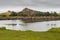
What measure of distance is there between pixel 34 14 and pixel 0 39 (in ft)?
43.3

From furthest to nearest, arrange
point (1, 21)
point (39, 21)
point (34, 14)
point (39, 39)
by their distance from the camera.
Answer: point (39, 21)
point (1, 21)
point (34, 14)
point (39, 39)

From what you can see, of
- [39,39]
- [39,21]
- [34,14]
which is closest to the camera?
[39,39]

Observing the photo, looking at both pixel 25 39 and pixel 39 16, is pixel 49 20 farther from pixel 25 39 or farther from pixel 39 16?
pixel 25 39

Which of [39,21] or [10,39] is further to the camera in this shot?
[39,21]

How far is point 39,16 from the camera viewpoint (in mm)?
25859

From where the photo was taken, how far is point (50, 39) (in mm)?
12484

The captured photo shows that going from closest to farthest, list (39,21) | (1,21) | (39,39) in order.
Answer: (39,39) < (1,21) < (39,21)

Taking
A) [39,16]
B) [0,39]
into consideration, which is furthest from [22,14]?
[0,39]

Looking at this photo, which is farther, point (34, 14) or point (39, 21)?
point (39, 21)

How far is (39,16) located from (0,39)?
13856 millimetres

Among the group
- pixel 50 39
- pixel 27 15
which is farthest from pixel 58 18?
pixel 50 39

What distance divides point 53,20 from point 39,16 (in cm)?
347

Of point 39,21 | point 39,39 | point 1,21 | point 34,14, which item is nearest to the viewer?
point 39,39

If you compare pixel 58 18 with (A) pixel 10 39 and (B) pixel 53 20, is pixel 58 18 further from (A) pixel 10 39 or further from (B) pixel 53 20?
(A) pixel 10 39
